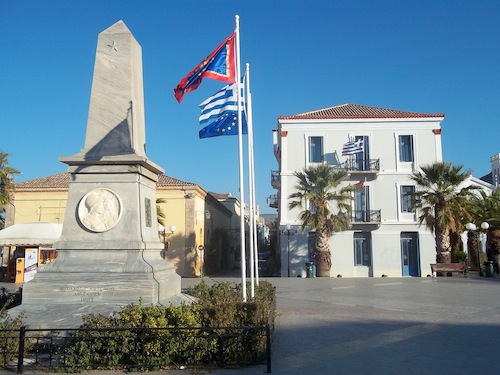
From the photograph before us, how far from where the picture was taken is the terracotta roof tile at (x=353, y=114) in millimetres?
33281

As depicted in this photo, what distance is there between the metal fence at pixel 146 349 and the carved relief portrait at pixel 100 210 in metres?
2.90

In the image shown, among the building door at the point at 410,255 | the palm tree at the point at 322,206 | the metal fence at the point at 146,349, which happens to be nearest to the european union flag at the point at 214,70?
the metal fence at the point at 146,349

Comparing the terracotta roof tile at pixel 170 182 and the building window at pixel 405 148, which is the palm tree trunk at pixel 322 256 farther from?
the terracotta roof tile at pixel 170 182

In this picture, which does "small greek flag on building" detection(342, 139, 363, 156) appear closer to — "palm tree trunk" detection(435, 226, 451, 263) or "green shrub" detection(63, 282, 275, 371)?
"palm tree trunk" detection(435, 226, 451, 263)

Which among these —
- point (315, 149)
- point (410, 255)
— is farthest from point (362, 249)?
point (315, 149)

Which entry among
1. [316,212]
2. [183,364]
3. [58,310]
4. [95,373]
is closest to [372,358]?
[183,364]

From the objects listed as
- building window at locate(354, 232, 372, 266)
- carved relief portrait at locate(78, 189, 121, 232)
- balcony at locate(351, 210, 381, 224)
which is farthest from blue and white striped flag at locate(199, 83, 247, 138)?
building window at locate(354, 232, 372, 266)

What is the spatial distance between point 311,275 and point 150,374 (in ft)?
79.5

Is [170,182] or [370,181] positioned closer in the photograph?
[370,181]

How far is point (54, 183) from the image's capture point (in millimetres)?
35000

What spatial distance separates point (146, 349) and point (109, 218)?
3557 mm

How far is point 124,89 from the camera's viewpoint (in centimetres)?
1008

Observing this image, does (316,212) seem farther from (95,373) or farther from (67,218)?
(95,373)

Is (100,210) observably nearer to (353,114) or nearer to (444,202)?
(444,202)
